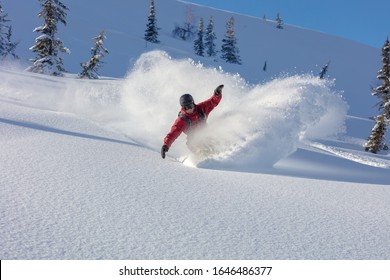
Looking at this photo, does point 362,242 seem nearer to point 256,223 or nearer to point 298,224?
point 298,224

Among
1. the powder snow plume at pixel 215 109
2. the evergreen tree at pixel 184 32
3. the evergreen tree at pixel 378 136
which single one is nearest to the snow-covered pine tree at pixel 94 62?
the powder snow plume at pixel 215 109

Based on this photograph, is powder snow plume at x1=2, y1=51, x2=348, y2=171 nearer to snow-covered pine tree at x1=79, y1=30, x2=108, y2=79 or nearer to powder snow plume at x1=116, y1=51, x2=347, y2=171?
powder snow plume at x1=116, y1=51, x2=347, y2=171

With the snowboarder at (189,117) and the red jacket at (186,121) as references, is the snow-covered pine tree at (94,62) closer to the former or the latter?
the red jacket at (186,121)

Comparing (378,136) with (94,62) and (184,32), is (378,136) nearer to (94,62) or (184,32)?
(94,62)

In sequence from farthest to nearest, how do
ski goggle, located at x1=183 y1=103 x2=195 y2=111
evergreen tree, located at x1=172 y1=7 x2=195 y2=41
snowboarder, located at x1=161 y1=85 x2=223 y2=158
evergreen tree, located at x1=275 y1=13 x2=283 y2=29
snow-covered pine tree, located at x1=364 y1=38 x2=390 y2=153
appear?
evergreen tree, located at x1=275 y1=13 x2=283 y2=29, evergreen tree, located at x1=172 y1=7 x2=195 y2=41, snow-covered pine tree, located at x1=364 y1=38 x2=390 y2=153, ski goggle, located at x1=183 y1=103 x2=195 y2=111, snowboarder, located at x1=161 y1=85 x2=223 y2=158

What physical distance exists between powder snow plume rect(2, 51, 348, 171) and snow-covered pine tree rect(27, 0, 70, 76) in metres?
11.0

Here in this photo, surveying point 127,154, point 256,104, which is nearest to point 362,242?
point 127,154

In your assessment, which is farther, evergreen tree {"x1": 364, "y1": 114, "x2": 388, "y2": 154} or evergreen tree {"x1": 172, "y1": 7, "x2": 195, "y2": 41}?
evergreen tree {"x1": 172, "y1": 7, "x2": 195, "y2": 41}

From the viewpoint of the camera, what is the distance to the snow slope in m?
2.23

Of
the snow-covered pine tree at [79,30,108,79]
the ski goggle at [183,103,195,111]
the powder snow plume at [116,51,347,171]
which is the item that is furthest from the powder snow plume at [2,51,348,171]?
the snow-covered pine tree at [79,30,108,79]

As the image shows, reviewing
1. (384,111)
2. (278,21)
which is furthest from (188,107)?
(278,21)

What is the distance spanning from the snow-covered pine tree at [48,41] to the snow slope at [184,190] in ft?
49.6

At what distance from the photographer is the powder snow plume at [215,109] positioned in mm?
5445
